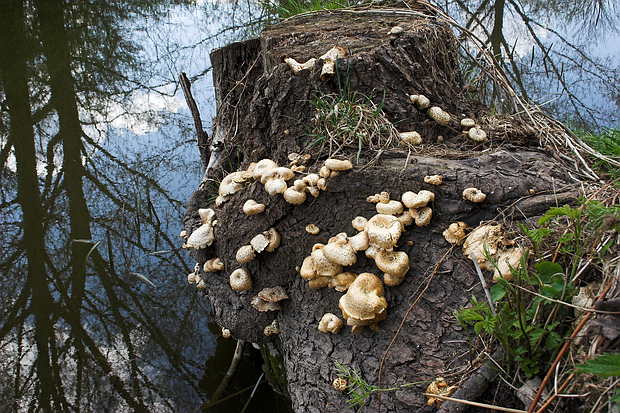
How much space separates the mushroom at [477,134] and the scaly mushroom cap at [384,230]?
102 cm

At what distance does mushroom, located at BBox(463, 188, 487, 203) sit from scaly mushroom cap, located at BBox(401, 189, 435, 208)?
0.18 m

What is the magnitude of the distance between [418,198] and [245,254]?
3.91ft

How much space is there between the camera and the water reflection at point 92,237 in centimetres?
320

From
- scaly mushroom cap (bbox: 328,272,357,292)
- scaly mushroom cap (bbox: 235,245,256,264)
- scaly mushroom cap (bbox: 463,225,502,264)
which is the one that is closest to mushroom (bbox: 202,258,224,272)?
scaly mushroom cap (bbox: 235,245,256,264)

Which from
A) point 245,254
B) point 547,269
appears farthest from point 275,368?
point 547,269

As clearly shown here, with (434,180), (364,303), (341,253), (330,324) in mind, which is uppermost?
(434,180)

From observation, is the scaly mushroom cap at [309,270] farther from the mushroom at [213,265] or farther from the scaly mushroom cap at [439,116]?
the scaly mushroom cap at [439,116]

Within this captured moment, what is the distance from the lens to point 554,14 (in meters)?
7.20

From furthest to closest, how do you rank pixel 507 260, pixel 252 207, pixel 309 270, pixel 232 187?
pixel 232 187 → pixel 252 207 → pixel 309 270 → pixel 507 260

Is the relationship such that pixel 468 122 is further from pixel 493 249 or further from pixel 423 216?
pixel 493 249

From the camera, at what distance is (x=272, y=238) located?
254 centimetres

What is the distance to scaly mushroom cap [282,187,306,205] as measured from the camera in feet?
7.79

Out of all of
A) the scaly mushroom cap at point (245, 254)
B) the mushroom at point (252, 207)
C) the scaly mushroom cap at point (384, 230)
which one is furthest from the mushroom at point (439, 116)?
the scaly mushroom cap at point (245, 254)

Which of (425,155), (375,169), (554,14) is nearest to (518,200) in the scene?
(425,155)
